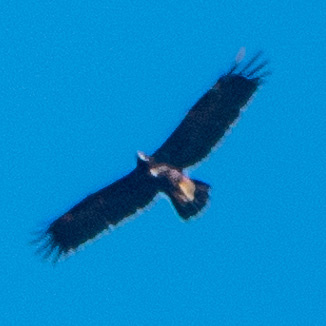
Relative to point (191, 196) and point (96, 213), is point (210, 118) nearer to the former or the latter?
point (191, 196)

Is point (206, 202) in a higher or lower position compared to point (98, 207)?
lower

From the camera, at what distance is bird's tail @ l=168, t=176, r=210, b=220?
61.3 ft

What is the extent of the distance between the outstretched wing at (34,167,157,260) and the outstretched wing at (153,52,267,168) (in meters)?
0.78

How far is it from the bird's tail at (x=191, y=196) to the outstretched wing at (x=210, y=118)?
454 millimetres

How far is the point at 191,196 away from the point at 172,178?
1.53 feet

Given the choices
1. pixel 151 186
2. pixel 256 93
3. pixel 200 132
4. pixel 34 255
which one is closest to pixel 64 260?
pixel 34 255

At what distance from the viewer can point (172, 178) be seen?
18844 millimetres

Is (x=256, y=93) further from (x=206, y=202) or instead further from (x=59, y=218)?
(x=59, y=218)

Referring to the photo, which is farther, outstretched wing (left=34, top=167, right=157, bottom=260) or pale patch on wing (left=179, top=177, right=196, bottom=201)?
outstretched wing (left=34, top=167, right=157, bottom=260)

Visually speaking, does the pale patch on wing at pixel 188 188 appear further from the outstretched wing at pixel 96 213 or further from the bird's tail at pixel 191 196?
the outstretched wing at pixel 96 213

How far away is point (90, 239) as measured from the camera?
19422mm

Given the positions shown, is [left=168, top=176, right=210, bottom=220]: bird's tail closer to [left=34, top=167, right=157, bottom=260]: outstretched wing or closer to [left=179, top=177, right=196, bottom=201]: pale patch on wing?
[left=179, top=177, right=196, bottom=201]: pale patch on wing

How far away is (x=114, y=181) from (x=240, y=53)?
332cm

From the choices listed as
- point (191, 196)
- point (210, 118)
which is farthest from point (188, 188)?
point (210, 118)
